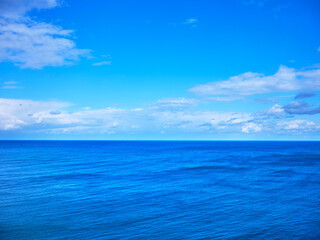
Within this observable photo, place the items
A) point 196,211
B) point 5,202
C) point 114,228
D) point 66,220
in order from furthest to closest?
1. point 5,202
2. point 196,211
3. point 66,220
4. point 114,228

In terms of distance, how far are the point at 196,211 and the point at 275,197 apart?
1220 centimetres

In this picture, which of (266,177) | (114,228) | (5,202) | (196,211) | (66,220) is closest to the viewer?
(114,228)

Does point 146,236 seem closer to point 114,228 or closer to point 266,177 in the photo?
point 114,228

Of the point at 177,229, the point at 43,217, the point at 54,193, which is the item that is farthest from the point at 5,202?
the point at 177,229

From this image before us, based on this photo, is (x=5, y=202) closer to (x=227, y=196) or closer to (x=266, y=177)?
(x=227, y=196)

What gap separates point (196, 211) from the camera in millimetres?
23266

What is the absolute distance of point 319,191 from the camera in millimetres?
31984

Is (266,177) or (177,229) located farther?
(266,177)

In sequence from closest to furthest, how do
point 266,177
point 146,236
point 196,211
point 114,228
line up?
point 146,236 < point 114,228 < point 196,211 < point 266,177

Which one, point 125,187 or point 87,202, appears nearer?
point 87,202

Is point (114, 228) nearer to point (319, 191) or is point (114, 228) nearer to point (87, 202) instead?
point (87, 202)

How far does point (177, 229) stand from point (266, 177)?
3001 cm

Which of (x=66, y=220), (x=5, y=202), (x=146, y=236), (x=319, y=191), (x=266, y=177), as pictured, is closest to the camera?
(x=146, y=236)

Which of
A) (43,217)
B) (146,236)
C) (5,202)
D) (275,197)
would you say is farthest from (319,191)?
(5,202)
